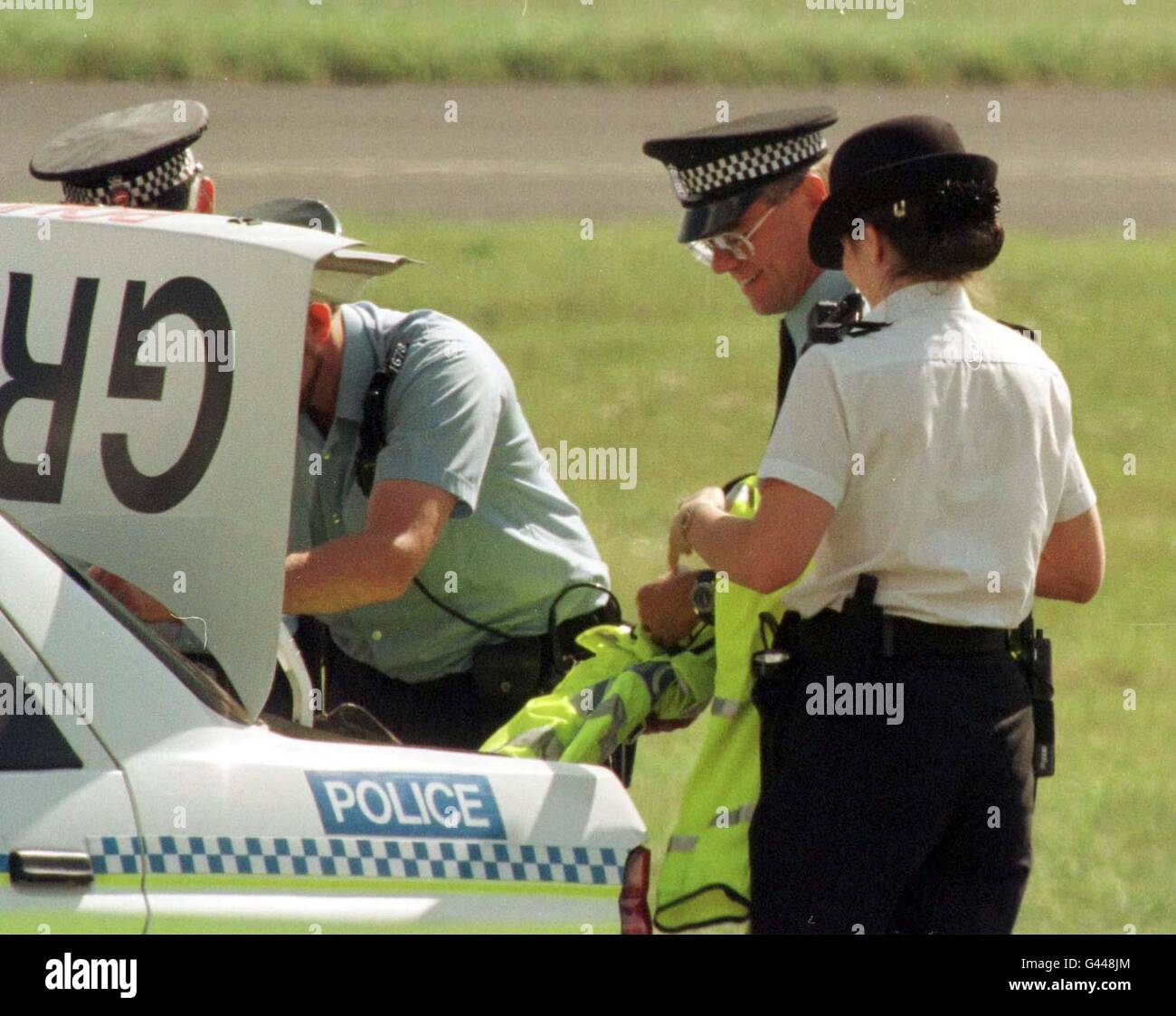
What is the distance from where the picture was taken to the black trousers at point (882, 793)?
3.16 meters

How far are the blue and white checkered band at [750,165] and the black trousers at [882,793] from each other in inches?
34.2

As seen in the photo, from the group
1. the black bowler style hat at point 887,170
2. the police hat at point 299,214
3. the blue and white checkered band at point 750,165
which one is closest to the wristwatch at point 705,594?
the black bowler style hat at point 887,170

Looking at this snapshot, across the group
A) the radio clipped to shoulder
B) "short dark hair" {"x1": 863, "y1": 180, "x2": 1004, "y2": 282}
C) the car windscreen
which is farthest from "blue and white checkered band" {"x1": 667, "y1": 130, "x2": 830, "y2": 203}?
the car windscreen

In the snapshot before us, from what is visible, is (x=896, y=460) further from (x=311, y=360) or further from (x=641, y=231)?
(x=641, y=231)

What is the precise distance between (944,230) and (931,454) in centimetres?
35

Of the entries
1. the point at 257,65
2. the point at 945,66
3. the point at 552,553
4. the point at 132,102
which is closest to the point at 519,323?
the point at 132,102

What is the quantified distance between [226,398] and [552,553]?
110cm

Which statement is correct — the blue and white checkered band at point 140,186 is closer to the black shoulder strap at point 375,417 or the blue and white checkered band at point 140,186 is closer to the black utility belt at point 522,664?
the black shoulder strap at point 375,417

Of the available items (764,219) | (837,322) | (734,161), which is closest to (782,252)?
(764,219)

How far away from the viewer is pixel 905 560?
314cm

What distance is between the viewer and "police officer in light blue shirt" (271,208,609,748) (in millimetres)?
3625

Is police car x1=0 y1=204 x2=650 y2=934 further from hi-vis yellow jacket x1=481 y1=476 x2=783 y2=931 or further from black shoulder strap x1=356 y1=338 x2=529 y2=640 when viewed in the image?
black shoulder strap x1=356 y1=338 x2=529 y2=640

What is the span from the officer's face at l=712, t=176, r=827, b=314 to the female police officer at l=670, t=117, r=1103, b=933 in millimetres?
327
